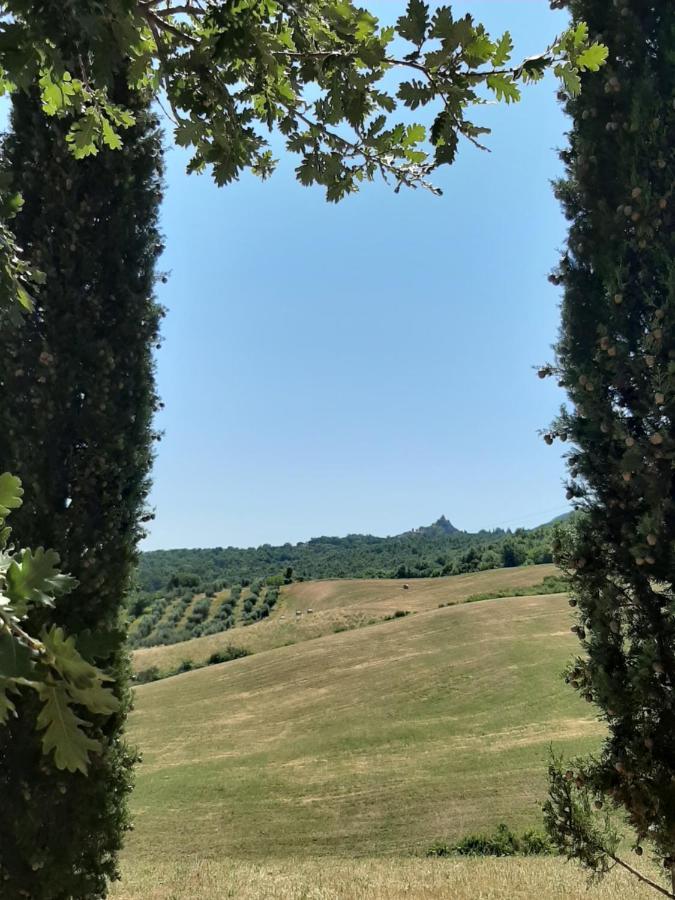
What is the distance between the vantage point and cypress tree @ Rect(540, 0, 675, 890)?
147 inches

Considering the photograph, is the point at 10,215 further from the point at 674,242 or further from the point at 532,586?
the point at 532,586

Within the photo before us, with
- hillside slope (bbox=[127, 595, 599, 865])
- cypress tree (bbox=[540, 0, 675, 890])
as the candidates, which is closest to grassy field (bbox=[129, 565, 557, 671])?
hillside slope (bbox=[127, 595, 599, 865])

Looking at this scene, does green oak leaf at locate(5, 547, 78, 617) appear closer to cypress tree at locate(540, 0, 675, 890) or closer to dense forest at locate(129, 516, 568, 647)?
cypress tree at locate(540, 0, 675, 890)

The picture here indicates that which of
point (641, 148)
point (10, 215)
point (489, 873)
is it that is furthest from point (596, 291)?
point (489, 873)

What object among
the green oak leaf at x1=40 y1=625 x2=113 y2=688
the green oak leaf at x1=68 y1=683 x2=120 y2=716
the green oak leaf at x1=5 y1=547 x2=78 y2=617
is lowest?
the green oak leaf at x1=68 y1=683 x2=120 y2=716

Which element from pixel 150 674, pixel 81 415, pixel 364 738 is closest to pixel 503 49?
pixel 81 415

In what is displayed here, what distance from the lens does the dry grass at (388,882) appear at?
6.24 metres

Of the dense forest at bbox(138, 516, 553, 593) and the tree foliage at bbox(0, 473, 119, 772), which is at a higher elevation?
the tree foliage at bbox(0, 473, 119, 772)

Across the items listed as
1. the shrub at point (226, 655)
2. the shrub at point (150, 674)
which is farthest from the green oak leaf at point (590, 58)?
the shrub at point (150, 674)

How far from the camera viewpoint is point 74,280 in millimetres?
5828

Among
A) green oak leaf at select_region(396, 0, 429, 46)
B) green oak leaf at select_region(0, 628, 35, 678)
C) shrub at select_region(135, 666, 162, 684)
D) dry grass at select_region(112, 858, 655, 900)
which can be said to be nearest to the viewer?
green oak leaf at select_region(0, 628, 35, 678)

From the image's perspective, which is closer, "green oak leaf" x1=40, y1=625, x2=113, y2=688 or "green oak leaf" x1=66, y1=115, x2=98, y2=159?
"green oak leaf" x1=40, y1=625, x2=113, y2=688

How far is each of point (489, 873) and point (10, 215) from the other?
8626 mm

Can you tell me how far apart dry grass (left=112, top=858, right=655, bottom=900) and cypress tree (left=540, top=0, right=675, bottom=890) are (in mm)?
2300
